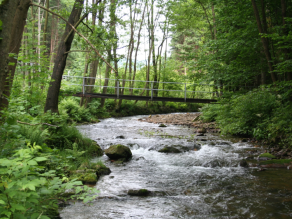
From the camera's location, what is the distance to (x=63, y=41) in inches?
297

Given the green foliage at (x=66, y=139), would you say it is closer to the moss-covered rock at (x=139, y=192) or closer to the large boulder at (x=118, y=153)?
the large boulder at (x=118, y=153)

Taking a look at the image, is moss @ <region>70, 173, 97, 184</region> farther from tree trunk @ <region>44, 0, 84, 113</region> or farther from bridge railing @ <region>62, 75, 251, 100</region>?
bridge railing @ <region>62, 75, 251, 100</region>

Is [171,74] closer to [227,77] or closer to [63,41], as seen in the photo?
[227,77]

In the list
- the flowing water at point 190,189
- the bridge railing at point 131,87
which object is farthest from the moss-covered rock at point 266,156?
the bridge railing at point 131,87

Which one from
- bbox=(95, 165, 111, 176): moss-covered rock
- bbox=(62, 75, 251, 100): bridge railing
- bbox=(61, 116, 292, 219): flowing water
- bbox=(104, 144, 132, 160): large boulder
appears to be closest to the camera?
bbox=(61, 116, 292, 219): flowing water

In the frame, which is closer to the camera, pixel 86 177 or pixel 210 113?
pixel 86 177

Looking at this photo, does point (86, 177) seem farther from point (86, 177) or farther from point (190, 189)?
point (190, 189)

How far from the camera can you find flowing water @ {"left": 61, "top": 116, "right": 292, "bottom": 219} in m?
3.44

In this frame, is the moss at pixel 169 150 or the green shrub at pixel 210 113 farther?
the green shrub at pixel 210 113

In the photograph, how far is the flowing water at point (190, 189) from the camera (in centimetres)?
344

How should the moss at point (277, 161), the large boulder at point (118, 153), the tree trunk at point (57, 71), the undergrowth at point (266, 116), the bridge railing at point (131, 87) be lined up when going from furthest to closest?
1. the bridge railing at point (131, 87)
2. the tree trunk at point (57, 71)
3. the undergrowth at point (266, 116)
4. the large boulder at point (118, 153)
5. the moss at point (277, 161)

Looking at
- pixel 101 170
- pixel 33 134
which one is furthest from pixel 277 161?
pixel 33 134

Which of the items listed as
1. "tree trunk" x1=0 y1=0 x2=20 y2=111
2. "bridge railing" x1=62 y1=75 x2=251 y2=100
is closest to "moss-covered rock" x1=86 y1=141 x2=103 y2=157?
"tree trunk" x1=0 y1=0 x2=20 y2=111

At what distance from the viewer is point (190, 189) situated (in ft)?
14.6
